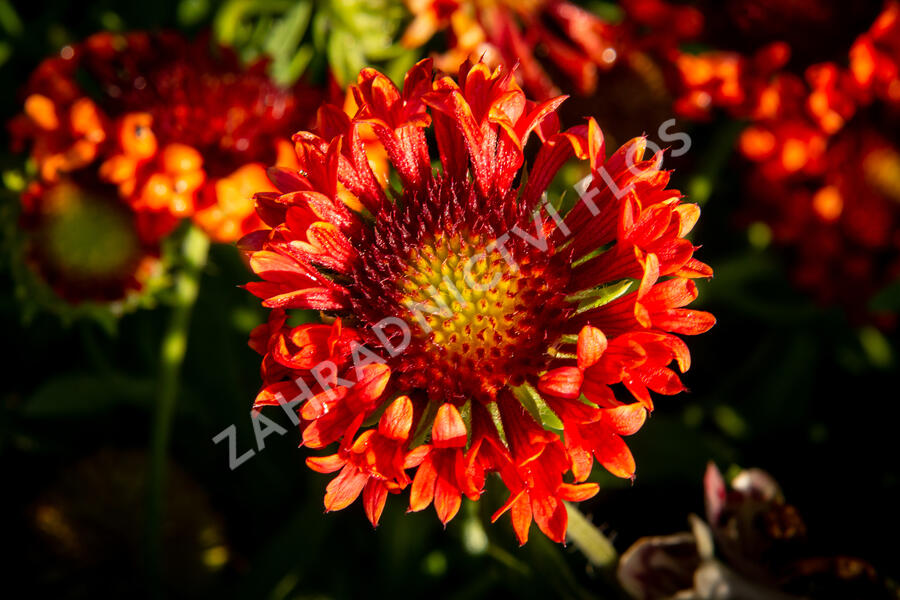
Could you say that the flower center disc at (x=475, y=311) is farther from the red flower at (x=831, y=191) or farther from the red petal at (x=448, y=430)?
the red flower at (x=831, y=191)

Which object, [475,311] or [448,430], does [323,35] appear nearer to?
[475,311]

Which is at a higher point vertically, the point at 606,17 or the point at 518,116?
the point at 606,17

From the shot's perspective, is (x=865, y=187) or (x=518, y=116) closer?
(x=518, y=116)

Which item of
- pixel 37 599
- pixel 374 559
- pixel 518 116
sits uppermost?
pixel 518 116

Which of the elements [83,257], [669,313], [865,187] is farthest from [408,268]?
[865,187]

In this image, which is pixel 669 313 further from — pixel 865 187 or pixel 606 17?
pixel 606 17

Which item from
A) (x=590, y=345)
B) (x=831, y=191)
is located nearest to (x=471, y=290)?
(x=590, y=345)
